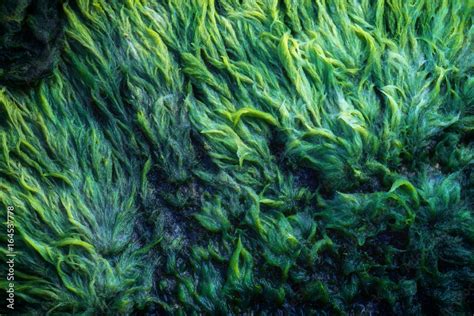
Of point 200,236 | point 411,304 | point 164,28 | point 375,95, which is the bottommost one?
point 411,304

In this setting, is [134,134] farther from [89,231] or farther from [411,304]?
[411,304]

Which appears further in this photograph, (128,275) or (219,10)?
(219,10)

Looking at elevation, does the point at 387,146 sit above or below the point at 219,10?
below

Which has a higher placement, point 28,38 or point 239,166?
point 28,38

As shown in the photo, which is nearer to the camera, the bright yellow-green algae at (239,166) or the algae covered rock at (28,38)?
the algae covered rock at (28,38)

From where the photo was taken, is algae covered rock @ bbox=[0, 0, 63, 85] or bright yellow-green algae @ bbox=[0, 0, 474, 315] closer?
algae covered rock @ bbox=[0, 0, 63, 85]

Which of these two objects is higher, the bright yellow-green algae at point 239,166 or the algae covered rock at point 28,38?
the algae covered rock at point 28,38

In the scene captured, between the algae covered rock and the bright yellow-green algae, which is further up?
the algae covered rock

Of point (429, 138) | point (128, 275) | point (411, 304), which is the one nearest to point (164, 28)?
point (128, 275)
